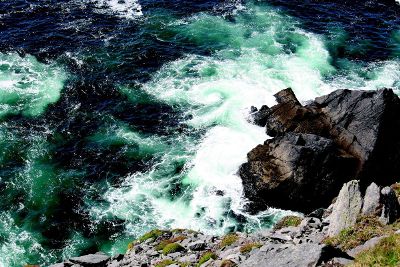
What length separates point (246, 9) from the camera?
81000 mm

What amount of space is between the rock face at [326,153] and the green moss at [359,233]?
16.3m

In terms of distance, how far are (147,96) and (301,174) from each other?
25044 mm

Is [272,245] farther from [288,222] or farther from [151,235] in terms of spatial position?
[151,235]

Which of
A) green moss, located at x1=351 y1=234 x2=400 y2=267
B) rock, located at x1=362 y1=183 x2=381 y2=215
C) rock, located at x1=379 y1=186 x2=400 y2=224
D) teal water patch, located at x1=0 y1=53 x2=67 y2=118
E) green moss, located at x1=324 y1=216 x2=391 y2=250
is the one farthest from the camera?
teal water patch, located at x1=0 y1=53 x2=67 y2=118

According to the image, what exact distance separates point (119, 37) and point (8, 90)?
19940mm

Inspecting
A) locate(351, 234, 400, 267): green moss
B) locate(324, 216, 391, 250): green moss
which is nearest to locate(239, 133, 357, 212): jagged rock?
locate(324, 216, 391, 250): green moss

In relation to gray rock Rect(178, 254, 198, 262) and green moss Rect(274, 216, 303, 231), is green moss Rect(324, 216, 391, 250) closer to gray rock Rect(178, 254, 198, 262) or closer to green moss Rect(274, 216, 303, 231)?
gray rock Rect(178, 254, 198, 262)

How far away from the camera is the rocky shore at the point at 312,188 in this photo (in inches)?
1011

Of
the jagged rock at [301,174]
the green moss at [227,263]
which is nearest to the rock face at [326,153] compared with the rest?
the jagged rock at [301,174]

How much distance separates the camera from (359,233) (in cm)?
2417

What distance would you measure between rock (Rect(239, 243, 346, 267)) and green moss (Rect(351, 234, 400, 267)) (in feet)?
5.06

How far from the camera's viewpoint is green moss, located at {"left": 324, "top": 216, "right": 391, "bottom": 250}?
2344 centimetres

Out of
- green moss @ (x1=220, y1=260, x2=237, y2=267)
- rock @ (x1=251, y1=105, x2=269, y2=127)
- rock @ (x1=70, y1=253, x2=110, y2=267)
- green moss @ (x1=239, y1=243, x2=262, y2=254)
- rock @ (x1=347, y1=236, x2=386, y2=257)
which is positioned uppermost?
rock @ (x1=347, y1=236, x2=386, y2=257)

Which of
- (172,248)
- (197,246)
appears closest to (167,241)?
(172,248)
